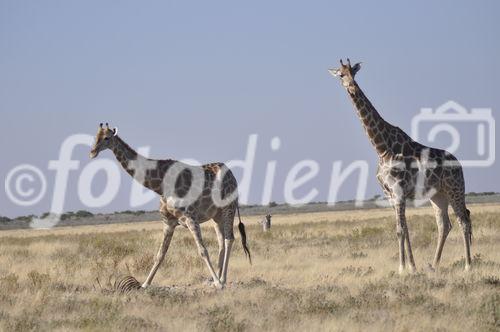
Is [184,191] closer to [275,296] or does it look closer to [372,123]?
[275,296]

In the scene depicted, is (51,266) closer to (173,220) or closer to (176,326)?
(173,220)

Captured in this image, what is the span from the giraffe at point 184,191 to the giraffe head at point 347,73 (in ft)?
9.11

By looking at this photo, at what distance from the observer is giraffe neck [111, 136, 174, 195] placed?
15203mm

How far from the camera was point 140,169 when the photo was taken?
15266mm

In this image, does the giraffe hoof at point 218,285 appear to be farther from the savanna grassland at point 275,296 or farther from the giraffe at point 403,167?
the giraffe at point 403,167

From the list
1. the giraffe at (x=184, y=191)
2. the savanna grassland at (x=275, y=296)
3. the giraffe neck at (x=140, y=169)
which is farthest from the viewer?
the giraffe neck at (x=140, y=169)

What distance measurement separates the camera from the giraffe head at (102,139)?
579 inches

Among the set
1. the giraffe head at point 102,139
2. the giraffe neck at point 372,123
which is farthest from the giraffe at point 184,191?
the giraffe neck at point 372,123

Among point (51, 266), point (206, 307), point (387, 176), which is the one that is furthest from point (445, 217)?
point (51, 266)

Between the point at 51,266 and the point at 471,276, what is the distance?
430 inches

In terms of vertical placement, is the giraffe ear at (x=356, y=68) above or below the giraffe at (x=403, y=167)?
above

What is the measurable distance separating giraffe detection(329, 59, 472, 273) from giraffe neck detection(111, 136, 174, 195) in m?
3.88

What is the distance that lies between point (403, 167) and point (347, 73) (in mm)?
2037

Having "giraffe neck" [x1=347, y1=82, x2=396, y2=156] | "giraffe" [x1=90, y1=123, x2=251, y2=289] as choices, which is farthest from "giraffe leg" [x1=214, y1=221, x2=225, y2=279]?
"giraffe neck" [x1=347, y1=82, x2=396, y2=156]
